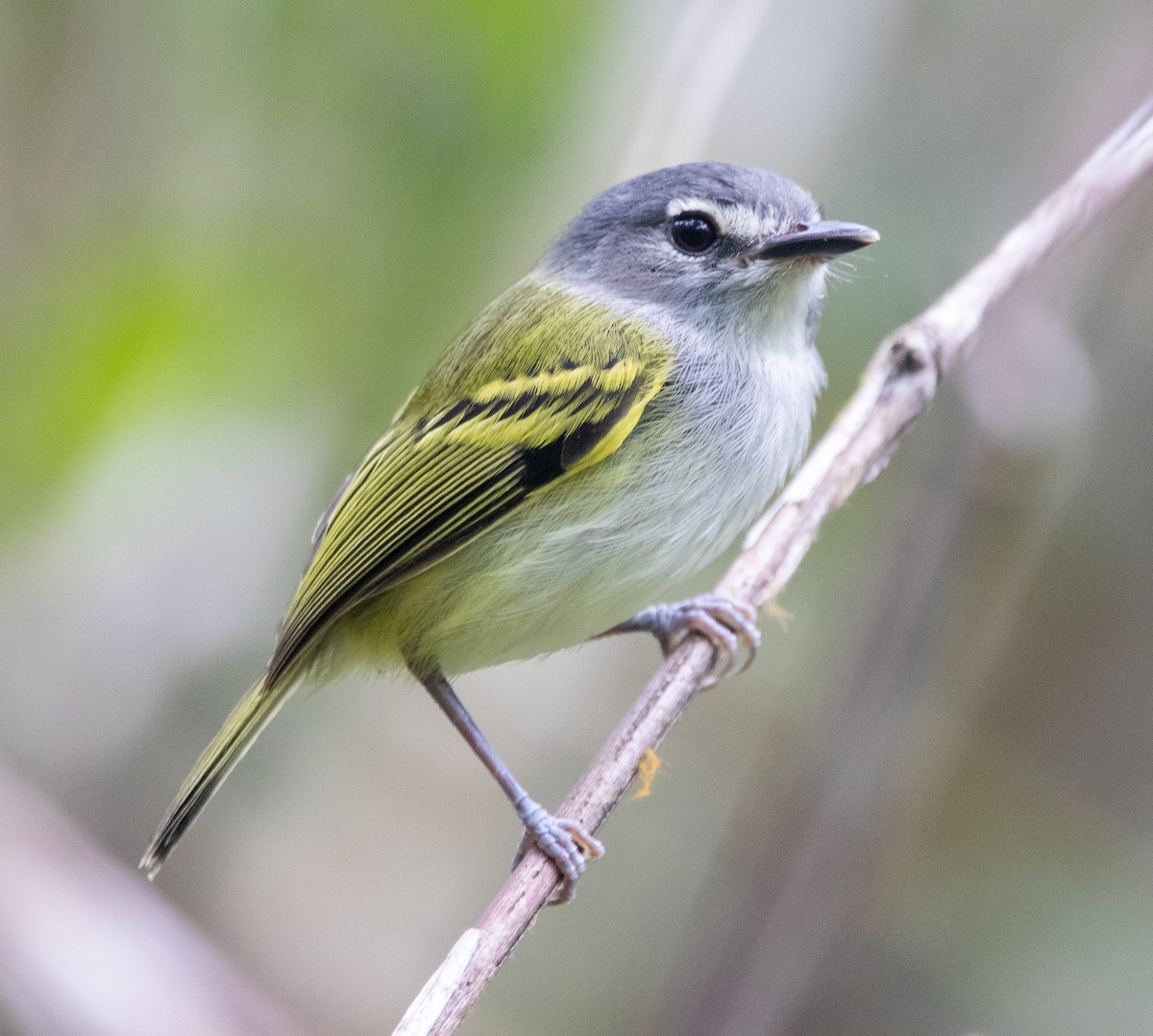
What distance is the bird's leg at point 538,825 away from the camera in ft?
7.25

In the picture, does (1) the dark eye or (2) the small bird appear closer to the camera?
(2) the small bird

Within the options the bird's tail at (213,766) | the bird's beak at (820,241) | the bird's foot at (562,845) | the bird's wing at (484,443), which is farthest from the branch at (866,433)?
the bird's tail at (213,766)

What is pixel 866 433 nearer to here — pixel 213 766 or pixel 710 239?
pixel 710 239

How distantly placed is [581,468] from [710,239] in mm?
593

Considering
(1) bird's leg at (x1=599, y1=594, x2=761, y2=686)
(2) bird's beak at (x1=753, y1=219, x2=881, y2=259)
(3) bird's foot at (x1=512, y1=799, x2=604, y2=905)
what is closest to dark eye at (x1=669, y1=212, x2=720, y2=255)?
(2) bird's beak at (x1=753, y1=219, x2=881, y2=259)

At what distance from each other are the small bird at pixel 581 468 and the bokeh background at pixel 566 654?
223 mm

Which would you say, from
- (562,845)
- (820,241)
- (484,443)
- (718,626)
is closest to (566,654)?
(718,626)

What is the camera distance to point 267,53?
2.46 meters

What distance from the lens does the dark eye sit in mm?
2568

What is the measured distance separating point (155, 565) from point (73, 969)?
5.07ft

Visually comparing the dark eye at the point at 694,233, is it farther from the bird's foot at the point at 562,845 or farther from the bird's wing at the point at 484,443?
the bird's foot at the point at 562,845

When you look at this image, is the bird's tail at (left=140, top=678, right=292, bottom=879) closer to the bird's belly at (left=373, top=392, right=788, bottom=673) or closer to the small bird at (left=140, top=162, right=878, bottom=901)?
the small bird at (left=140, top=162, right=878, bottom=901)

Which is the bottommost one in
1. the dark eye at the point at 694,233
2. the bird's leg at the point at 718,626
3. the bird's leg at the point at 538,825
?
the bird's leg at the point at 538,825

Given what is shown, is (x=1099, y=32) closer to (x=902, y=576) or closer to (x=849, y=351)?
(x=849, y=351)
